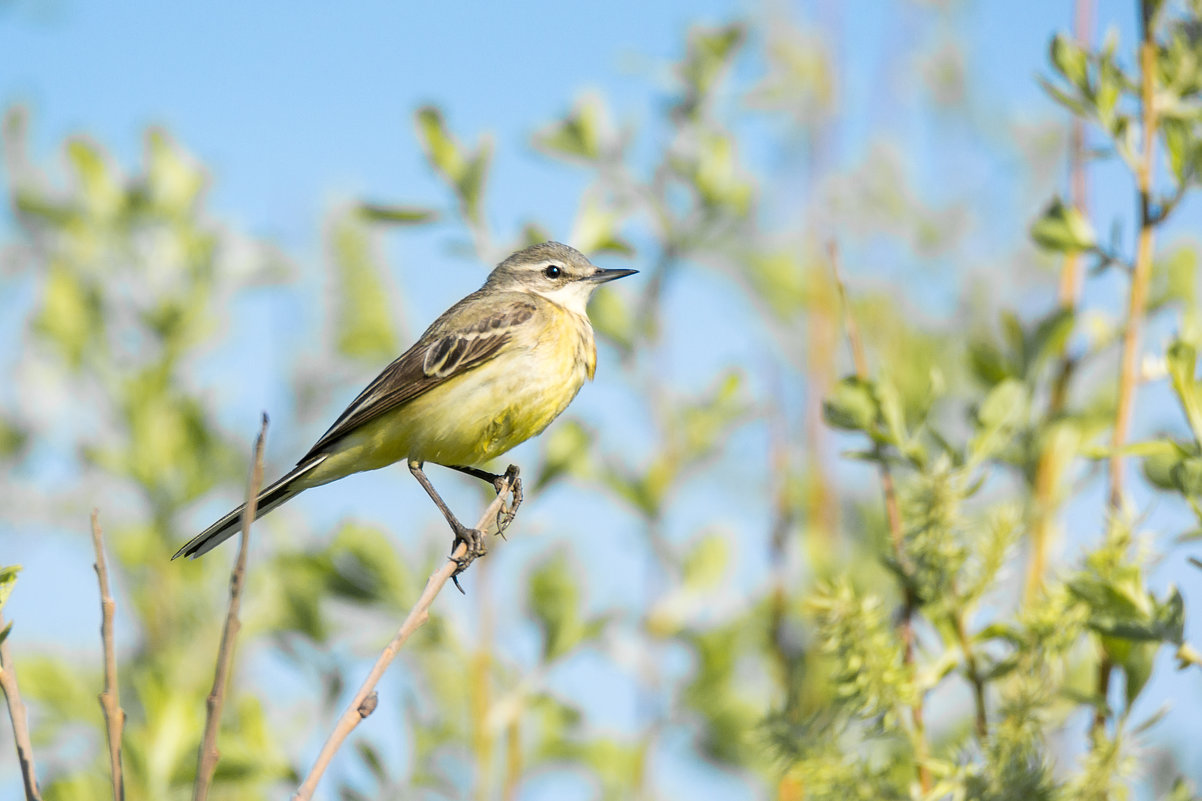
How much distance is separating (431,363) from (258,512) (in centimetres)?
102

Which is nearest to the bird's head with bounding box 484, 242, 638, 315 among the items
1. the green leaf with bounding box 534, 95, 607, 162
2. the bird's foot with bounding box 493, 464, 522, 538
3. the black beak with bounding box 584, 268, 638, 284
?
the black beak with bounding box 584, 268, 638, 284

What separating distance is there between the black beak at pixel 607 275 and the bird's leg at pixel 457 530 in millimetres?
1300

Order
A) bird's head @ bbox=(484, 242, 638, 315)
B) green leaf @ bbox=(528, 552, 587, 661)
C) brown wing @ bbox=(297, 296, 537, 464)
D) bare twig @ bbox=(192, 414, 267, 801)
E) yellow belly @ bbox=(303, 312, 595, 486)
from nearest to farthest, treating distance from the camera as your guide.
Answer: bare twig @ bbox=(192, 414, 267, 801), green leaf @ bbox=(528, 552, 587, 661), yellow belly @ bbox=(303, 312, 595, 486), brown wing @ bbox=(297, 296, 537, 464), bird's head @ bbox=(484, 242, 638, 315)

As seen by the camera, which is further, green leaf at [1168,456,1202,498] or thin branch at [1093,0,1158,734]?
thin branch at [1093,0,1158,734]

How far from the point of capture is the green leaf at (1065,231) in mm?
2762

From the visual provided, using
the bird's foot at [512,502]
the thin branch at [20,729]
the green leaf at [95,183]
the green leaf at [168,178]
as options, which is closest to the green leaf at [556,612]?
the bird's foot at [512,502]

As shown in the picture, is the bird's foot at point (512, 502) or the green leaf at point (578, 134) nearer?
the bird's foot at point (512, 502)

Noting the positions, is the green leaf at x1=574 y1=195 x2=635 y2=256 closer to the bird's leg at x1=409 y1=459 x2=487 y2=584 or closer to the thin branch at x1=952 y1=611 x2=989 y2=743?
the bird's leg at x1=409 y1=459 x2=487 y2=584

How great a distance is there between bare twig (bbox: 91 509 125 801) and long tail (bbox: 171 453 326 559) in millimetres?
2015

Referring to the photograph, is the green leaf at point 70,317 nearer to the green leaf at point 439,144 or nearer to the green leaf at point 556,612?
the green leaf at point 439,144

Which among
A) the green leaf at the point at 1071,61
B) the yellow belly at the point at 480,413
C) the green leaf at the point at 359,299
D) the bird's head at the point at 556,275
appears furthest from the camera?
the bird's head at the point at 556,275

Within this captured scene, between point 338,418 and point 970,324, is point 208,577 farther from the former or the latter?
point 970,324

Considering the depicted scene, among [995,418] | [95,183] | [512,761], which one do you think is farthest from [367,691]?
[95,183]

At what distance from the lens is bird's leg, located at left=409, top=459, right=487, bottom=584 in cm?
365
